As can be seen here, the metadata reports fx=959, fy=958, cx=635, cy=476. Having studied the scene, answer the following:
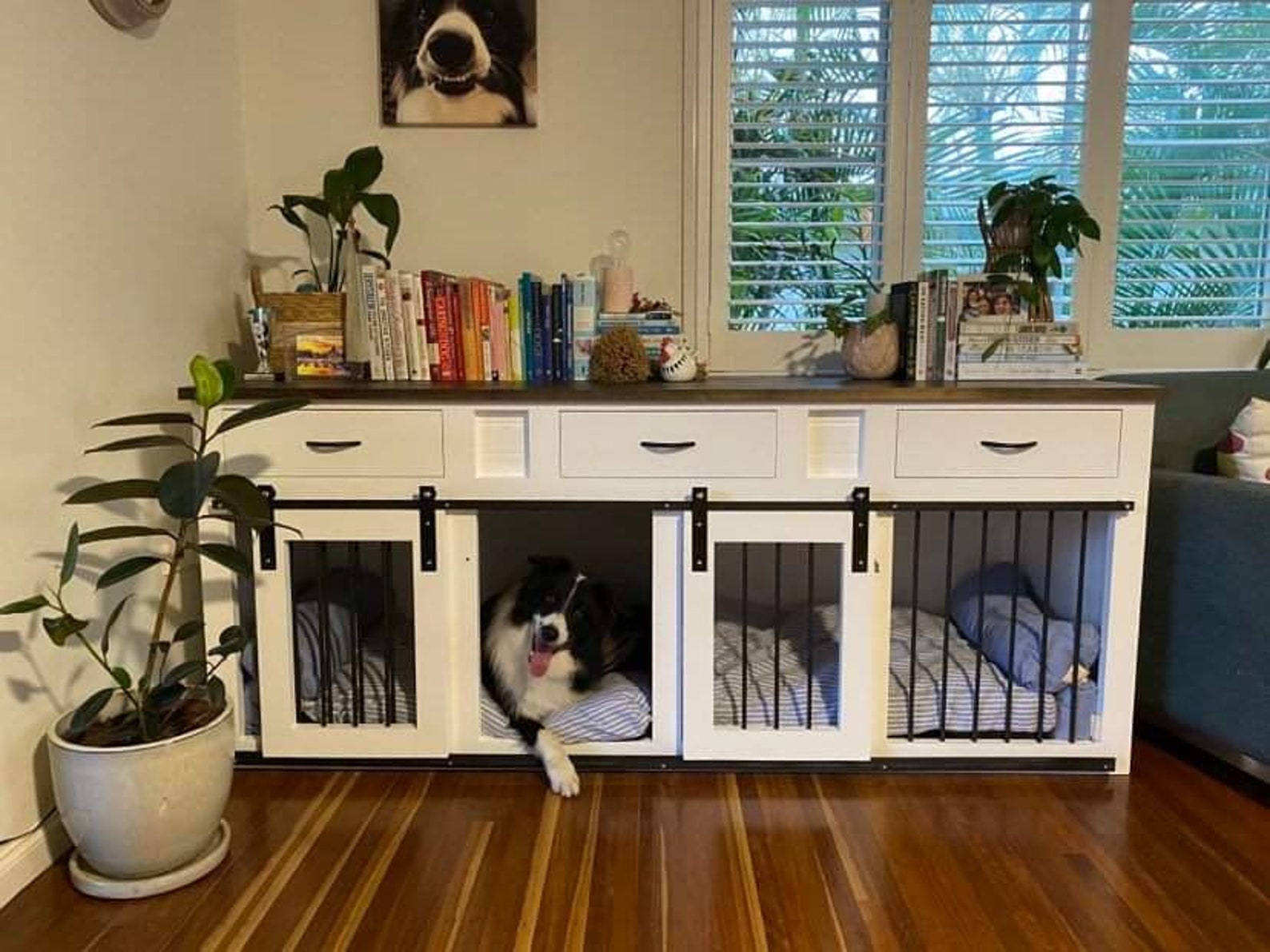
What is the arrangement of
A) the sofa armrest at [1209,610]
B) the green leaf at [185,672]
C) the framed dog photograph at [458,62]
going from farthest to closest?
1. the framed dog photograph at [458,62]
2. the sofa armrest at [1209,610]
3. the green leaf at [185,672]

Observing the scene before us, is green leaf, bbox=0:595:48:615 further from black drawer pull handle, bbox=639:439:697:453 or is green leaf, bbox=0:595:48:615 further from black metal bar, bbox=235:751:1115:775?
black drawer pull handle, bbox=639:439:697:453

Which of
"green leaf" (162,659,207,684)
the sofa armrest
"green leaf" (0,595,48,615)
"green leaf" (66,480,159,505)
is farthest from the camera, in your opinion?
the sofa armrest

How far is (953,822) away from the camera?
1.93 metres

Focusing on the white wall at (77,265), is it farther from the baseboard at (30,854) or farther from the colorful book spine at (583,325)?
the colorful book spine at (583,325)

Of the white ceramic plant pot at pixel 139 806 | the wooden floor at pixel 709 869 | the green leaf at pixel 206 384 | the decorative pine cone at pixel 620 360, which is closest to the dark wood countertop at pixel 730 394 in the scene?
the decorative pine cone at pixel 620 360

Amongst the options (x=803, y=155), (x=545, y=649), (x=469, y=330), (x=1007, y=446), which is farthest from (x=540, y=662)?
(x=803, y=155)

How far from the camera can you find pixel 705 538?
A: 2061 millimetres

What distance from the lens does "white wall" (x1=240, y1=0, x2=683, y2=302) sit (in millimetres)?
2473

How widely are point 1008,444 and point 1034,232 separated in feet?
1.90

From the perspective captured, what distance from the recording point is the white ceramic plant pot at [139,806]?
1.61 metres

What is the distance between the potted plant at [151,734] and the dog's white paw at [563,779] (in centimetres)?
64

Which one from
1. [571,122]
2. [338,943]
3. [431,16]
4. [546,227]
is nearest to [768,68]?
[571,122]

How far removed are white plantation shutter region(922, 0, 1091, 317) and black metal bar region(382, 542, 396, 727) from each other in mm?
1608

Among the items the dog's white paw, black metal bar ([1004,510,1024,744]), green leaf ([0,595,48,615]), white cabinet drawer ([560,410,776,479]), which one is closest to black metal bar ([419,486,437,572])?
white cabinet drawer ([560,410,776,479])
